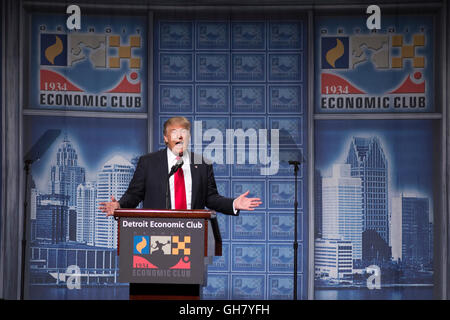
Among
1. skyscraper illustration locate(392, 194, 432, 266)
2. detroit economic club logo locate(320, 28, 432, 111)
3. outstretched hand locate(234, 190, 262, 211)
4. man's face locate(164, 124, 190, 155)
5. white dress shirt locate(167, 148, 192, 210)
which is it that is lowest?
skyscraper illustration locate(392, 194, 432, 266)

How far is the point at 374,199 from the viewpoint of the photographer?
5.41 metres

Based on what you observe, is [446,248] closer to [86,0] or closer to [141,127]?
[141,127]

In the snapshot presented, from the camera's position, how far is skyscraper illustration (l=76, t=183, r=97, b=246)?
5.44 meters

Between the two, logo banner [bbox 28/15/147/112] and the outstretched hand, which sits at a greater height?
logo banner [bbox 28/15/147/112]

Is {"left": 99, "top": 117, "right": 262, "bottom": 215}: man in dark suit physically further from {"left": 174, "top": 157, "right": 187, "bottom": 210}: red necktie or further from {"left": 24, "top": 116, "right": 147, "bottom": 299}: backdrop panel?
{"left": 24, "top": 116, "right": 147, "bottom": 299}: backdrop panel

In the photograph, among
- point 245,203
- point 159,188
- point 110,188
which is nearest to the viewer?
point 245,203

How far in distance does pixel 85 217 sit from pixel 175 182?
230 centimetres

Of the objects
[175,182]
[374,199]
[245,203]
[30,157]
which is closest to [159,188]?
[175,182]

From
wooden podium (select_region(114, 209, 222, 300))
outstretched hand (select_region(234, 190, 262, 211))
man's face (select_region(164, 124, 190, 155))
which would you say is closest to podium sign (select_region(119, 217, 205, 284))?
wooden podium (select_region(114, 209, 222, 300))

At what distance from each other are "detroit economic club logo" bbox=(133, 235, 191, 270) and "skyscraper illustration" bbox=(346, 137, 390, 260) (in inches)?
114

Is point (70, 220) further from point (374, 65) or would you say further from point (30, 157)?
point (374, 65)

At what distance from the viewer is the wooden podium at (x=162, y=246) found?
2.92m

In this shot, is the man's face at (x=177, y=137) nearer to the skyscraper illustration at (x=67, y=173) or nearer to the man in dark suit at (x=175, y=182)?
the man in dark suit at (x=175, y=182)
